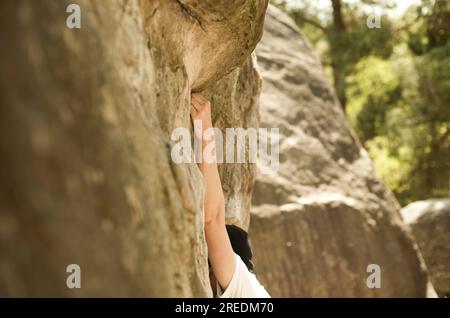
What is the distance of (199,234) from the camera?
2312mm

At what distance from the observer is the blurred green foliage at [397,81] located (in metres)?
9.52

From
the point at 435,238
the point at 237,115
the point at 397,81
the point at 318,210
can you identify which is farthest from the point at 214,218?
the point at 397,81

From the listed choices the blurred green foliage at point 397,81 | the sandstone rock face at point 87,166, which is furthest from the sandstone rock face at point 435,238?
the sandstone rock face at point 87,166

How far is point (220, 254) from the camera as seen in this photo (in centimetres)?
283

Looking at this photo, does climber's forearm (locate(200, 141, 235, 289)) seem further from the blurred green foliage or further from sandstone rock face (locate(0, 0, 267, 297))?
the blurred green foliage

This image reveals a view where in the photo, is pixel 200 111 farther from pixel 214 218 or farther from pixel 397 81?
pixel 397 81

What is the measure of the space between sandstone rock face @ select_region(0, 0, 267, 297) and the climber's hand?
1.07m

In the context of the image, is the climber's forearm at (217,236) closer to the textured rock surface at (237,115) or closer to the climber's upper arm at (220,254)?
the climber's upper arm at (220,254)

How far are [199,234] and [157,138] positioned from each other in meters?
0.52

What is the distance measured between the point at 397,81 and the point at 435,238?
3.49 meters

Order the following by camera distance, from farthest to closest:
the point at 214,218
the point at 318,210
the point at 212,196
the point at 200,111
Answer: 1. the point at 318,210
2. the point at 200,111
3. the point at 212,196
4. the point at 214,218

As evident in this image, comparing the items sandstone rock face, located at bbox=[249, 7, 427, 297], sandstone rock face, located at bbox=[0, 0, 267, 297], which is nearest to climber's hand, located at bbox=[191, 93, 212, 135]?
sandstone rock face, located at bbox=[0, 0, 267, 297]

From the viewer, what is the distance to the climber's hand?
10.4ft

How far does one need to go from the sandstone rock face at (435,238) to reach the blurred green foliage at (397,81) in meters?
2.15
